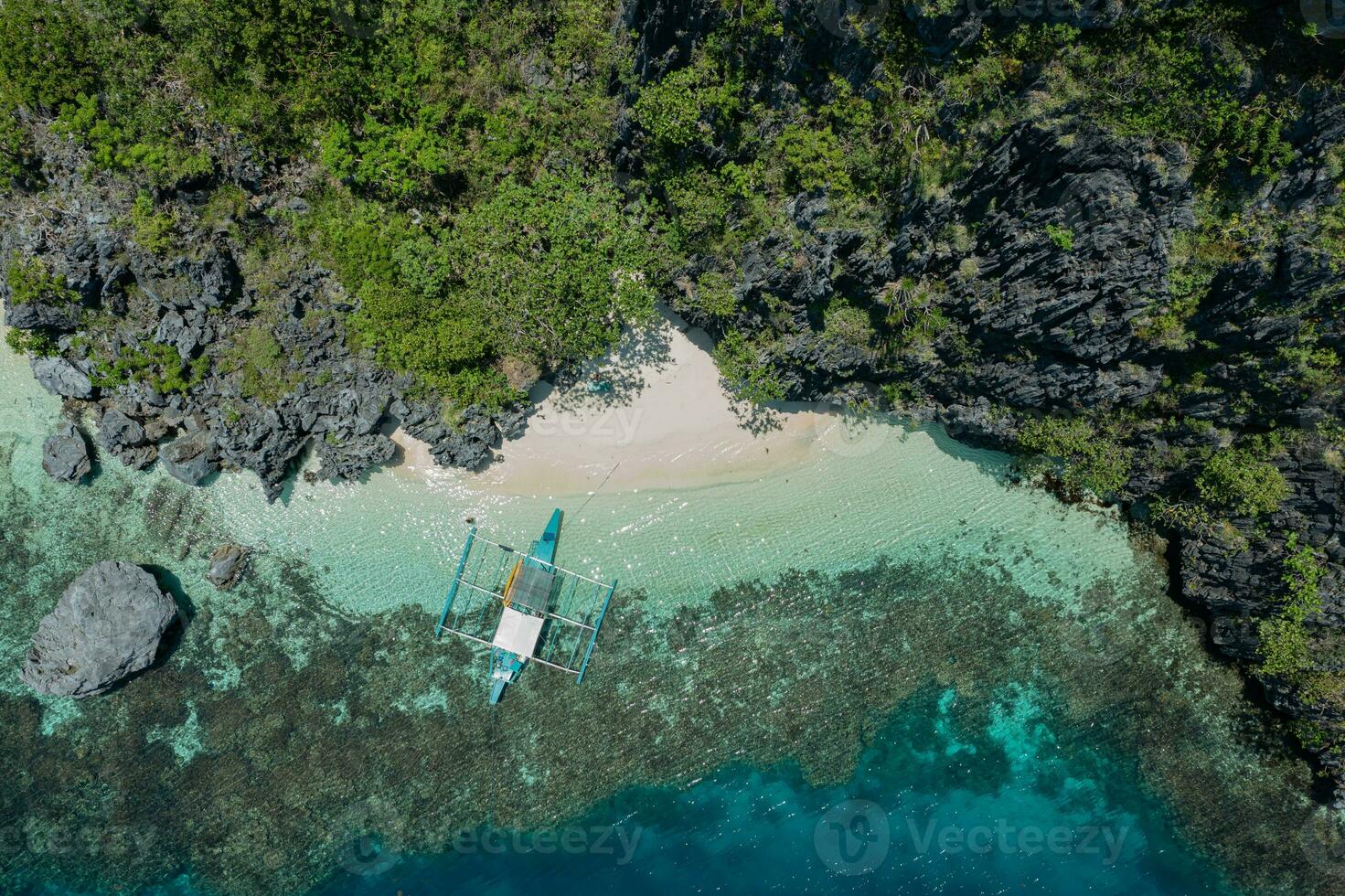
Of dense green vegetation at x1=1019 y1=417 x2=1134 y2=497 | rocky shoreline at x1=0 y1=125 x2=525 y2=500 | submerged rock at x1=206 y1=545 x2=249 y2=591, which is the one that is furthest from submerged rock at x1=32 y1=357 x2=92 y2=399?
dense green vegetation at x1=1019 y1=417 x2=1134 y2=497

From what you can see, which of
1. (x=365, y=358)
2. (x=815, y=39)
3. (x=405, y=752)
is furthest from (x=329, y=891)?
(x=815, y=39)

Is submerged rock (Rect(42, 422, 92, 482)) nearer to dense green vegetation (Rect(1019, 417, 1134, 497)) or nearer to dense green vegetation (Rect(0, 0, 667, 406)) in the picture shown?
dense green vegetation (Rect(0, 0, 667, 406))

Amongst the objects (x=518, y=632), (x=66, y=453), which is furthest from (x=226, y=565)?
Result: (x=518, y=632)

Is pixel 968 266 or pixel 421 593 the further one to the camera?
pixel 421 593

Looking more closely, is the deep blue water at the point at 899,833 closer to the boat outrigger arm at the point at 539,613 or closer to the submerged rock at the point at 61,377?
the boat outrigger arm at the point at 539,613

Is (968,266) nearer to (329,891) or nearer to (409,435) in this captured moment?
(409,435)

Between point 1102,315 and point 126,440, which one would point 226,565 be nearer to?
point 126,440
